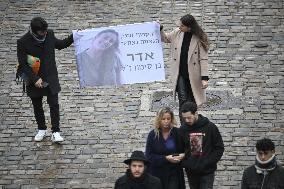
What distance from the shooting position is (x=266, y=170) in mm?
6914

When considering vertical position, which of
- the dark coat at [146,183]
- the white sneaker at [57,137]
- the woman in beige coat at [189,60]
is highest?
the woman in beige coat at [189,60]

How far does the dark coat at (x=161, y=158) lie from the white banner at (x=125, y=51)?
2.44 metres

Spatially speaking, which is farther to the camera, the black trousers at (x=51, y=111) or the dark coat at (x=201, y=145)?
the black trousers at (x=51, y=111)

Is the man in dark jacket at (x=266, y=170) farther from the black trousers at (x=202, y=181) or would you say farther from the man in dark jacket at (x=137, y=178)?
the man in dark jacket at (x=137, y=178)

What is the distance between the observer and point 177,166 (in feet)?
25.4

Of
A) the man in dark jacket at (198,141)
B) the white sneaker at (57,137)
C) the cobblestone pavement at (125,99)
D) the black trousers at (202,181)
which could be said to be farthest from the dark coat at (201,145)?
the white sneaker at (57,137)

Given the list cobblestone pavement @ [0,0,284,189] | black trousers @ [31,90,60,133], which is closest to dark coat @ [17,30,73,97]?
black trousers @ [31,90,60,133]

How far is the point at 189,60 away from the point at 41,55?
85.0 inches

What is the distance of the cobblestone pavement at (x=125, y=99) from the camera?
9766mm

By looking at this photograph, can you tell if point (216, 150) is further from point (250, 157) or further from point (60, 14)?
point (60, 14)

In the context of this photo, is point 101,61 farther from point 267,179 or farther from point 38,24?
point 267,179

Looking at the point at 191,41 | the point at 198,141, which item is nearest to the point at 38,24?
the point at 191,41

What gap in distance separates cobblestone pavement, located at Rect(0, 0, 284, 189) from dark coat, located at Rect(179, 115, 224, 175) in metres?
1.52

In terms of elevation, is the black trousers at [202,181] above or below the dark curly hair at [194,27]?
below
